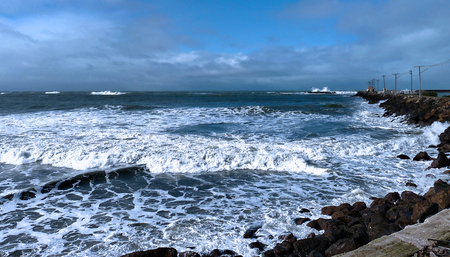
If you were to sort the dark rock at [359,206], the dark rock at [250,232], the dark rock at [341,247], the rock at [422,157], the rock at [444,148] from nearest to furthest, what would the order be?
the dark rock at [341,247], the dark rock at [250,232], the dark rock at [359,206], the rock at [422,157], the rock at [444,148]

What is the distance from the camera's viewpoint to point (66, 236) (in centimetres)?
446

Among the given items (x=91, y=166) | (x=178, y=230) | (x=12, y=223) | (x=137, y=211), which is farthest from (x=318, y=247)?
(x=91, y=166)

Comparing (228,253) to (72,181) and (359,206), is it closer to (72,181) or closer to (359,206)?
(359,206)

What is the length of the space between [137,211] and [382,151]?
8.66 m

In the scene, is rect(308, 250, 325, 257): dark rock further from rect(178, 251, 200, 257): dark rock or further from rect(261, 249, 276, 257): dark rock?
rect(178, 251, 200, 257): dark rock

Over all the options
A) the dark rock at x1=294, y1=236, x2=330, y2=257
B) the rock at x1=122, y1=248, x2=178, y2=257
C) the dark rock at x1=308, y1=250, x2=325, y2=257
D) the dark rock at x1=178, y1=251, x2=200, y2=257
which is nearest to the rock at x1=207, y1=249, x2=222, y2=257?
the dark rock at x1=178, y1=251, x2=200, y2=257

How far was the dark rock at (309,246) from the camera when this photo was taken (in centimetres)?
363

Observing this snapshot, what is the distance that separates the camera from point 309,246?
366cm

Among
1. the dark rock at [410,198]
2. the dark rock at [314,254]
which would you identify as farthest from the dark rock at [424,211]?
the dark rock at [314,254]

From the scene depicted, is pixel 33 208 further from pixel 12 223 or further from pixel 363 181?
pixel 363 181

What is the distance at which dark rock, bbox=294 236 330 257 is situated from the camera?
363 cm

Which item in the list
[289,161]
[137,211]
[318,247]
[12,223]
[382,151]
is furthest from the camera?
[382,151]

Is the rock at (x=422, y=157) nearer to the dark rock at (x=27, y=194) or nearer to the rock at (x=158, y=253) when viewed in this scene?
the rock at (x=158, y=253)

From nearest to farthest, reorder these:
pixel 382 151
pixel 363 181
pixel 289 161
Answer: pixel 363 181, pixel 289 161, pixel 382 151
